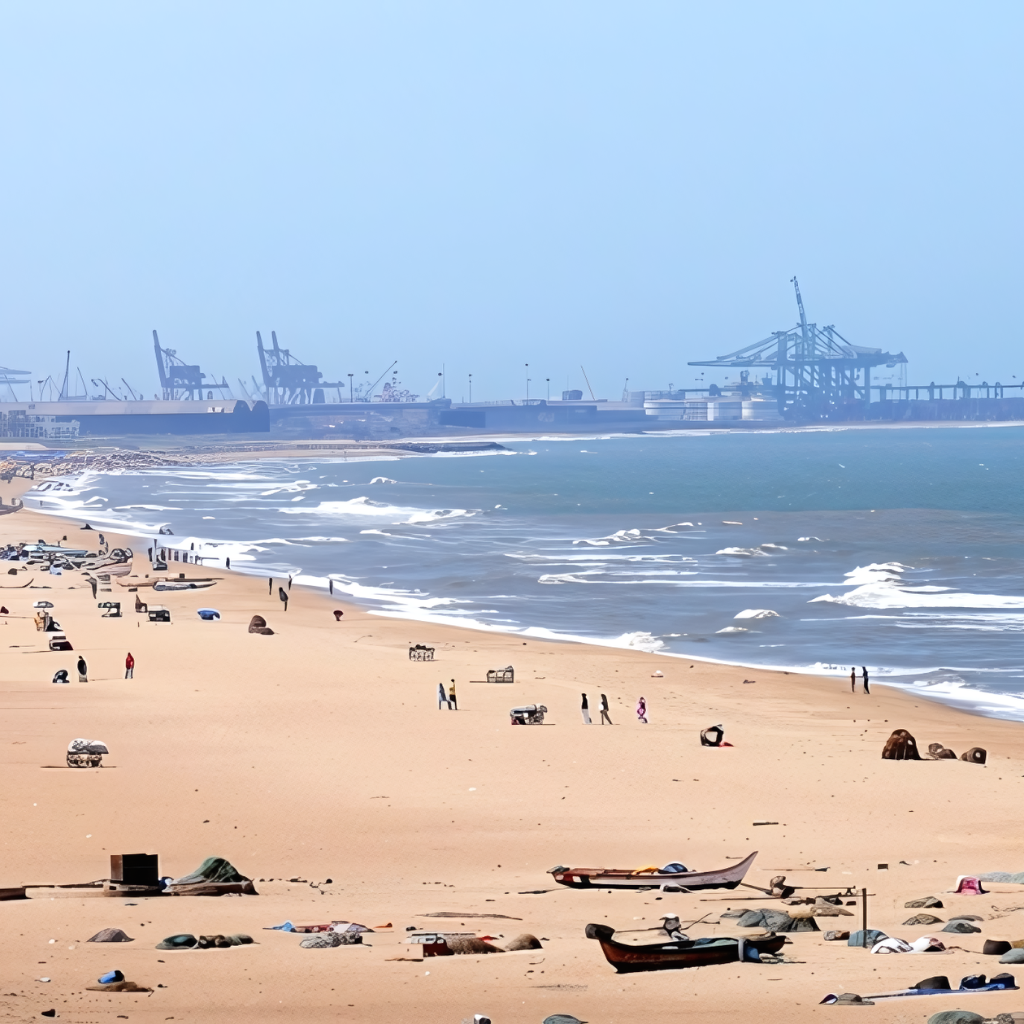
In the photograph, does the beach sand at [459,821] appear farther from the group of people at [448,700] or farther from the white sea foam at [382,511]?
the white sea foam at [382,511]

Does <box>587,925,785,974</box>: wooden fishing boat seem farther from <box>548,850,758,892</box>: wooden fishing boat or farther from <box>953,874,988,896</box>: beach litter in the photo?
<box>953,874,988,896</box>: beach litter

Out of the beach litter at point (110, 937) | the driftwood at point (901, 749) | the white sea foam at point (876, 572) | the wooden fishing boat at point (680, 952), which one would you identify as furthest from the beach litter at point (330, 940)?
the white sea foam at point (876, 572)

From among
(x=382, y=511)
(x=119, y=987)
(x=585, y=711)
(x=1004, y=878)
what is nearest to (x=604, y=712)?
(x=585, y=711)

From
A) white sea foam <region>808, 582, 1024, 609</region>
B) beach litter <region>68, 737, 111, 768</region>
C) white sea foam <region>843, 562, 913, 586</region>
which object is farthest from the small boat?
beach litter <region>68, 737, 111, 768</region>

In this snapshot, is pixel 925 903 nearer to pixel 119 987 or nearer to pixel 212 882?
pixel 212 882

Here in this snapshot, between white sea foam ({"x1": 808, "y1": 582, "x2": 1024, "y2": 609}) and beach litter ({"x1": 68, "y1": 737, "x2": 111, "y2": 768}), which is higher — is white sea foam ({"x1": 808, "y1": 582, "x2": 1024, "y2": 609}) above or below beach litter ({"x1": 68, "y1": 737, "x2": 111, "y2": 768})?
below

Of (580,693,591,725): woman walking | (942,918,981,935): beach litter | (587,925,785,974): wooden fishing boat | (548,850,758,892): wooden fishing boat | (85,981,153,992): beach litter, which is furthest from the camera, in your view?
(580,693,591,725): woman walking
